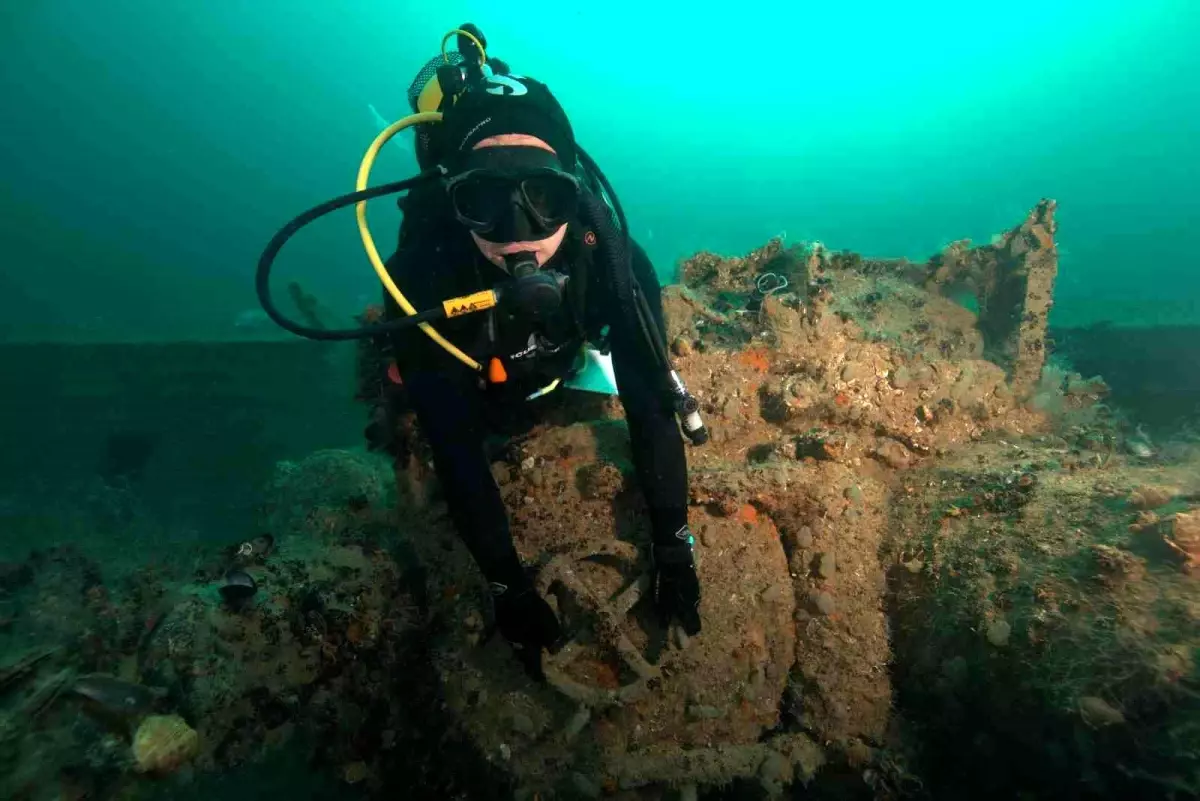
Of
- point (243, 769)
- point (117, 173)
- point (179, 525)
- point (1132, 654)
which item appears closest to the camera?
point (1132, 654)

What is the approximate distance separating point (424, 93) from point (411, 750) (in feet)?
13.4

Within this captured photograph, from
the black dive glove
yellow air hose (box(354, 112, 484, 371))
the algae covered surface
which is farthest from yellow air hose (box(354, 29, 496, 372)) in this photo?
the black dive glove

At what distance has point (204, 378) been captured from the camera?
11.3 m

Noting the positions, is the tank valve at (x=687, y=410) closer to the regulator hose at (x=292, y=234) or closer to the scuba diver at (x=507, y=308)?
the scuba diver at (x=507, y=308)

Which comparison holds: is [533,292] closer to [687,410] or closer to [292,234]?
[687,410]

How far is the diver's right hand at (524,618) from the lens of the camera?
2.62 metres

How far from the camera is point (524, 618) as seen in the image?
2.62 meters

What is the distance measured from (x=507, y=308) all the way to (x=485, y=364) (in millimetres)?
460

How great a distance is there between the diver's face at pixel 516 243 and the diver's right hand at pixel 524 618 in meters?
1.83

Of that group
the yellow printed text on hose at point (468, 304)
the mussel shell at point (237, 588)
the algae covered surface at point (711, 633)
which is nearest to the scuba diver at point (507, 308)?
the yellow printed text on hose at point (468, 304)

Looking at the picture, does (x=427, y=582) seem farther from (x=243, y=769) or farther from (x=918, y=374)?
(x=918, y=374)

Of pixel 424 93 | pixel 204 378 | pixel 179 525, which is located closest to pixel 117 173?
pixel 204 378

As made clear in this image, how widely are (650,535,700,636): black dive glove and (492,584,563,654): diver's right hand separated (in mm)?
583

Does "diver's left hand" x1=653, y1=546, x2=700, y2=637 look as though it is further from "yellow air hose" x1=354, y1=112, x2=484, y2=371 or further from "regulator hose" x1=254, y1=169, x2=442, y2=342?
"regulator hose" x1=254, y1=169, x2=442, y2=342
